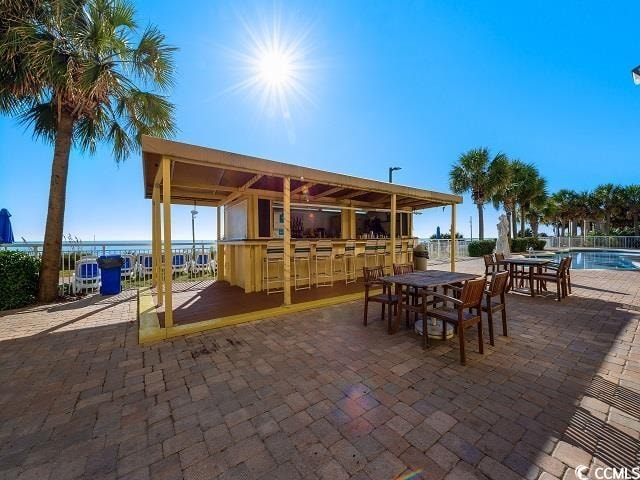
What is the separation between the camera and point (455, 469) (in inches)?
53.7

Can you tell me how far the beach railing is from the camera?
21.6m

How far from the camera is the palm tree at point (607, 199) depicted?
25.9 meters

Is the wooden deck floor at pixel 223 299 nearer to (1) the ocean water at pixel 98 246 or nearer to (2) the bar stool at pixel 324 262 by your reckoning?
(2) the bar stool at pixel 324 262

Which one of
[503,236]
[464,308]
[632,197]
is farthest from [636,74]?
[632,197]

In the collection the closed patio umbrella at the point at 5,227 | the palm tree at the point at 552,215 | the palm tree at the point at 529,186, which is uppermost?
the palm tree at the point at 529,186

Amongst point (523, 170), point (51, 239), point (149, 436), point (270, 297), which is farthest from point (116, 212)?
point (523, 170)

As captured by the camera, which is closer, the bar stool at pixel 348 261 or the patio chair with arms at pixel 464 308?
the patio chair with arms at pixel 464 308

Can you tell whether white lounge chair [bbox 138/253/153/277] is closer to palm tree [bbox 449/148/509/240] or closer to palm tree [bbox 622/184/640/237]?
palm tree [bbox 449/148/509/240]

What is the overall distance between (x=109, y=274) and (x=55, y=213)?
5.32 ft

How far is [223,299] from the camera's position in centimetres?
518

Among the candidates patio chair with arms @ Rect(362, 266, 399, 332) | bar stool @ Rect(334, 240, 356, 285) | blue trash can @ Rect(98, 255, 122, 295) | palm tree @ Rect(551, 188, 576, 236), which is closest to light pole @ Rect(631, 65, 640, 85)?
patio chair with arms @ Rect(362, 266, 399, 332)

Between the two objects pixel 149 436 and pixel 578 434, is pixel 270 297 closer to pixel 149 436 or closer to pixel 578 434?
pixel 149 436

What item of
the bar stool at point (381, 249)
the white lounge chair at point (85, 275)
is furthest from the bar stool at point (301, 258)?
the white lounge chair at point (85, 275)

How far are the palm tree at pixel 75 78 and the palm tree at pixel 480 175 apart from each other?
16308mm
